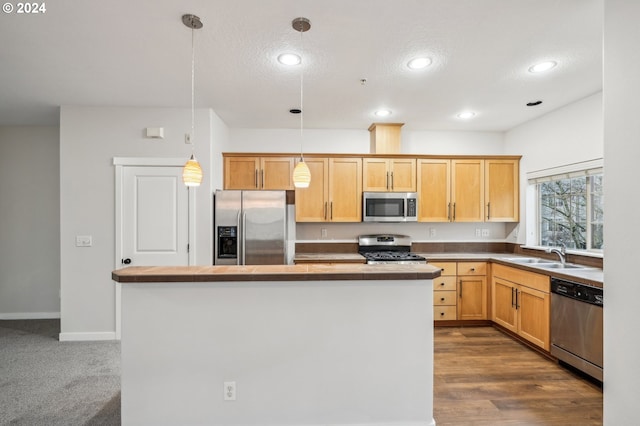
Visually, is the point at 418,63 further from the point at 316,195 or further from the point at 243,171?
the point at 243,171

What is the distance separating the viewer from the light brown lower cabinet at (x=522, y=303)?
3.24 metres

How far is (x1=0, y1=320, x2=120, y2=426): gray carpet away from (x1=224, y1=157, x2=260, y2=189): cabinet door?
7.56 feet

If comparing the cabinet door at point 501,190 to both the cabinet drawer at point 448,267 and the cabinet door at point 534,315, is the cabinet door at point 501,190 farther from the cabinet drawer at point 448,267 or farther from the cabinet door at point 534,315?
the cabinet door at point 534,315

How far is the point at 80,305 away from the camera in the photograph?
3.71 m

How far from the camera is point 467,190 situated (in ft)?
14.9

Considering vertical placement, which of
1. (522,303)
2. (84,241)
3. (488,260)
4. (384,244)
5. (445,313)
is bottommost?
(445,313)

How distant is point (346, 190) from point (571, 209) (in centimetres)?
270

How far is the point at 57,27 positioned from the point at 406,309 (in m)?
2.95

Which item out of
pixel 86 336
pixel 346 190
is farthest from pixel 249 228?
pixel 86 336

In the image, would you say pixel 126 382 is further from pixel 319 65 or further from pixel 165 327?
pixel 319 65

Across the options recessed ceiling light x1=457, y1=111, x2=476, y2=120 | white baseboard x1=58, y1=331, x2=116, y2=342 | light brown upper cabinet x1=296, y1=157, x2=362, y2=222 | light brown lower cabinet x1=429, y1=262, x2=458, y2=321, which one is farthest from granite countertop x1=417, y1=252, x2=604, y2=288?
white baseboard x1=58, y1=331, x2=116, y2=342

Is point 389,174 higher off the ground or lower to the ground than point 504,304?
higher

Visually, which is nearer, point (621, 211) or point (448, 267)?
point (621, 211)

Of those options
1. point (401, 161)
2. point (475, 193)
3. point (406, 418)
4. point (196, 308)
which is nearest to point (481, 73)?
point (401, 161)
